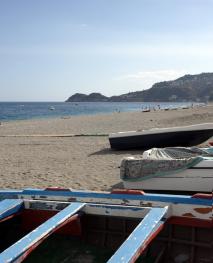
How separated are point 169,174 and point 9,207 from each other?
358 cm

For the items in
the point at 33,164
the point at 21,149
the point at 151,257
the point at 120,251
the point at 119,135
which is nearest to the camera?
the point at 120,251

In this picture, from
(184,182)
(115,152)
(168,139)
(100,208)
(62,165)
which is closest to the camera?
(100,208)

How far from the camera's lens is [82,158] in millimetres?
12680

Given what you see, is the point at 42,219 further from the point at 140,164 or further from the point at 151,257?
the point at 140,164

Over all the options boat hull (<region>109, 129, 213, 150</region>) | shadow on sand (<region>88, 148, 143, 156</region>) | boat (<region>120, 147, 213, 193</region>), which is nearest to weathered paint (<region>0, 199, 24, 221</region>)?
boat (<region>120, 147, 213, 193</region>)

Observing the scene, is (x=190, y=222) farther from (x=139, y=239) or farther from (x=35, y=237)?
(x=35, y=237)

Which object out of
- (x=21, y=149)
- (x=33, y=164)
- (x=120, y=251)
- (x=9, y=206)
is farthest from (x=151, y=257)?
(x=21, y=149)

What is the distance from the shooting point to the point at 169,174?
7555 mm

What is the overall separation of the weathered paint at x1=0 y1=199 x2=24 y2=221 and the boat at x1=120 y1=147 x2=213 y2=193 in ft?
9.93

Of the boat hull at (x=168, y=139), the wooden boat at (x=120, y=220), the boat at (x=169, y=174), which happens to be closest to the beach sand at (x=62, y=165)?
the boat hull at (x=168, y=139)

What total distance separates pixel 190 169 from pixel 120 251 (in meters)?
4.15

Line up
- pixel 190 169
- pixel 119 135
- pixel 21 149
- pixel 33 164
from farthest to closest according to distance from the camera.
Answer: pixel 21 149
pixel 119 135
pixel 33 164
pixel 190 169

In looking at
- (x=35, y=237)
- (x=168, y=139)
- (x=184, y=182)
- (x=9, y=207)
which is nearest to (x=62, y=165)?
(x=168, y=139)

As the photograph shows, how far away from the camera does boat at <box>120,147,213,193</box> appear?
7.38m
